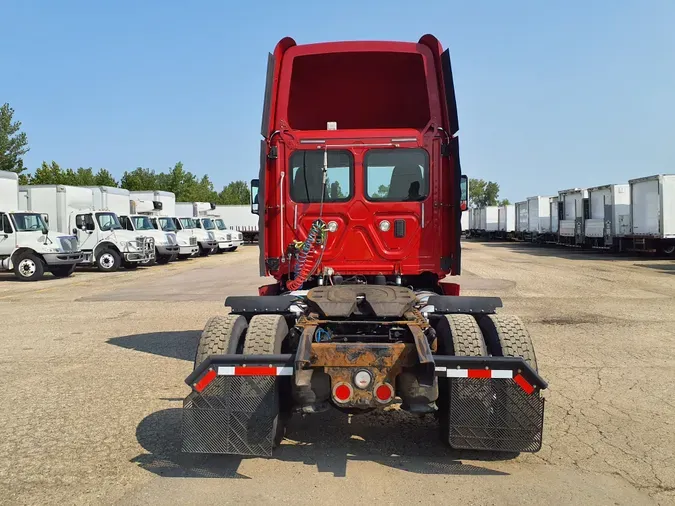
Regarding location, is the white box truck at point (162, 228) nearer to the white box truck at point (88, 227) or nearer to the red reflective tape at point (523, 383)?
the white box truck at point (88, 227)

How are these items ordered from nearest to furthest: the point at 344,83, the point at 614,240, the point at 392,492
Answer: the point at 392,492
the point at 344,83
the point at 614,240

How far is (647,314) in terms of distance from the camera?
436 inches

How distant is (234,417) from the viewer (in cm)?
402

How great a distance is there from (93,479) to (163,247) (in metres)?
22.6

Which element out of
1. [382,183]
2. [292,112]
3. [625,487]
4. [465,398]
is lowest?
[625,487]

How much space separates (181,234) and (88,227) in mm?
6772

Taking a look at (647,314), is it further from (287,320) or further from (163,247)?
(163,247)

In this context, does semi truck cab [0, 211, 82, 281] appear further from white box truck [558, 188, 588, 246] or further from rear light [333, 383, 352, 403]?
white box truck [558, 188, 588, 246]

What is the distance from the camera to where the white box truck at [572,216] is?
33.2 m

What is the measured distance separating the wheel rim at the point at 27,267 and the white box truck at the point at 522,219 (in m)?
34.1

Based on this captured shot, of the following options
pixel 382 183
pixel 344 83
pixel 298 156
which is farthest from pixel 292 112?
pixel 382 183

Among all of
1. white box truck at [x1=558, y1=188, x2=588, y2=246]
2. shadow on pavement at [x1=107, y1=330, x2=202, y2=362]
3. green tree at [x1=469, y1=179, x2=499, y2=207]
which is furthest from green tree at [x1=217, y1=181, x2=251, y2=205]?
shadow on pavement at [x1=107, y1=330, x2=202, y2=362]

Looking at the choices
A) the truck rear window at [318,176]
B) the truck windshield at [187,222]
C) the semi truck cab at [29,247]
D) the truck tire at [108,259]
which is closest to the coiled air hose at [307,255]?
the truck rear window at [318,176]

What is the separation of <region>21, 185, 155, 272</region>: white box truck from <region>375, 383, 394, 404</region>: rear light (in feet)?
67.8
